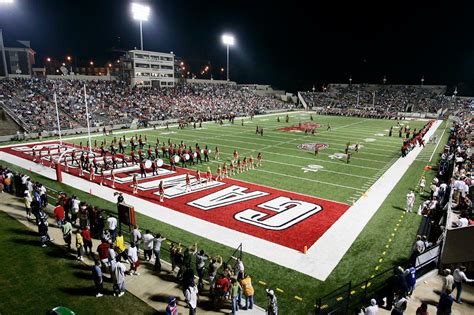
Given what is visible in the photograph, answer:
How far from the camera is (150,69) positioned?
229 ft

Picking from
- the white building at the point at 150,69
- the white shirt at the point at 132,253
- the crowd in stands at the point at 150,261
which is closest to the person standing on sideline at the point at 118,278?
the crowd in stands at the point at 150,261

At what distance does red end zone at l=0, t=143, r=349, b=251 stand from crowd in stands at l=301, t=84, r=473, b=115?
63.4 meters

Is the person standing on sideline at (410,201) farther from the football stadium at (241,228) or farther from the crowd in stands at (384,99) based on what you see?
the crowd in stands at (384,99)

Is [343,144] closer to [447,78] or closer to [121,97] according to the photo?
[121,97]

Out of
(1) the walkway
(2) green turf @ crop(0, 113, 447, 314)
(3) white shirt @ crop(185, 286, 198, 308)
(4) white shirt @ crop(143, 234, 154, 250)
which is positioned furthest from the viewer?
(4) white shirt @ crop(143, 234, 154, 250)

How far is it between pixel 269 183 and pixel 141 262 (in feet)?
35.8

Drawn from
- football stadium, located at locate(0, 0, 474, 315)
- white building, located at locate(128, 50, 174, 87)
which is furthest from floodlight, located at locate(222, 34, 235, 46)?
football stadium, located at locate(0, 0, 474, 315)

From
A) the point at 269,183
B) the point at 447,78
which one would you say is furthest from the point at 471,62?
the point at 269,183

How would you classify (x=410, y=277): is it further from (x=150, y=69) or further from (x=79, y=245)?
(x=150, y=69)

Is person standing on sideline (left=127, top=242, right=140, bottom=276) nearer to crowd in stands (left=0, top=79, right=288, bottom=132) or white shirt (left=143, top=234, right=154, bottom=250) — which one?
white shirt (left=143, top=234, right=154, bottom=250)

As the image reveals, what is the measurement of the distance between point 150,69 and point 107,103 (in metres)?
21.1

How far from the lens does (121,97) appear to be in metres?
55.4

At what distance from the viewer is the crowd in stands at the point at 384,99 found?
79000 millimetres

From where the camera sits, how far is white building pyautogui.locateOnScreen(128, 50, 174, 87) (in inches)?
2625
